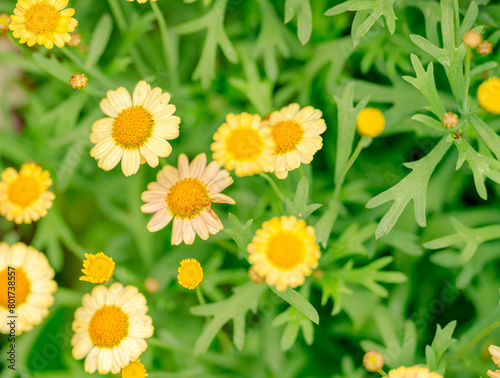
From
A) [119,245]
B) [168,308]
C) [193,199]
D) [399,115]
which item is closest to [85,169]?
[119,245]

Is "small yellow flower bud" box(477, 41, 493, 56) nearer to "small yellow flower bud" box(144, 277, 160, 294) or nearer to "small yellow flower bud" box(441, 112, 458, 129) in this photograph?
"small yellow flower bud" box(441, 112, 458, 129)

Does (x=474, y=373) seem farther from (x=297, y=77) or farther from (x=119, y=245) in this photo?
(x=119, y=245)

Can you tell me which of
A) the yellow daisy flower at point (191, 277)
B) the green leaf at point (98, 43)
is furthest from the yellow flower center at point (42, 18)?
the yellow daisy flower at point (191, 277)

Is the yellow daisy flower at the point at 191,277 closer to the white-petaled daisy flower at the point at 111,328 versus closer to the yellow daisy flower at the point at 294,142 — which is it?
the white-petaled daisy flower at the point at 111,328

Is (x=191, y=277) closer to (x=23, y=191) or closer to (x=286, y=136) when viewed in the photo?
(x=286, y=136)

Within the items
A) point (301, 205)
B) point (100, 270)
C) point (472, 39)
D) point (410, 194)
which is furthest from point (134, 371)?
point (472, 39)

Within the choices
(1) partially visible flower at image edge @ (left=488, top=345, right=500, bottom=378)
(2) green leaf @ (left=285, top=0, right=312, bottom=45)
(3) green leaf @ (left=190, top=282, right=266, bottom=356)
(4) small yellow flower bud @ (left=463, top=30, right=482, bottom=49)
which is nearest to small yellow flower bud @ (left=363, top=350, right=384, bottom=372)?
(1) partially visible flower at image edge @ (left=488, top=345, right=500, bottom=378)

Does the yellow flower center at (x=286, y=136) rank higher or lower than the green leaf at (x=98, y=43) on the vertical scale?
lower
